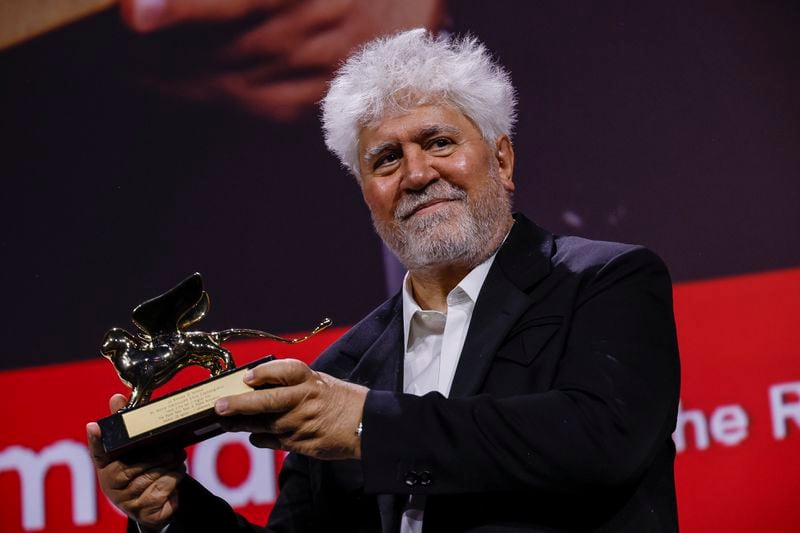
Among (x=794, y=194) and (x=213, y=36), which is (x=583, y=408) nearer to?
(x=794, y=194)

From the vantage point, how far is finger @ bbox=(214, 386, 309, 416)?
53.3 inches

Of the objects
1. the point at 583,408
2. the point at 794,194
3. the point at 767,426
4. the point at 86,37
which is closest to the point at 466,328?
the point at 583,408

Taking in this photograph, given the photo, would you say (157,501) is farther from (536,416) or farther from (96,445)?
(536,416)

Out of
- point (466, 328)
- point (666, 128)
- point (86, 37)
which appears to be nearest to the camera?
point (466, 328)

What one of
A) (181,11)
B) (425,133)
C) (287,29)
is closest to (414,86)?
(425,133)

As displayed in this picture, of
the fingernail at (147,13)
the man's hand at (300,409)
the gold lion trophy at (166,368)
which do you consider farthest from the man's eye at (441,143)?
the fingernail at (147,13)

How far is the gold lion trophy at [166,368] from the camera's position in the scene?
4.76ft

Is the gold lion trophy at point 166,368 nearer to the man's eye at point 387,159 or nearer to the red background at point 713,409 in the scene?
the man's eye at point 387,159

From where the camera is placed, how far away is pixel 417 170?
1896 millimetres

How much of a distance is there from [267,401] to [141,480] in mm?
418

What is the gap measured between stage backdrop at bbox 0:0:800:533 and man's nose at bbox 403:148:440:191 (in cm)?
100

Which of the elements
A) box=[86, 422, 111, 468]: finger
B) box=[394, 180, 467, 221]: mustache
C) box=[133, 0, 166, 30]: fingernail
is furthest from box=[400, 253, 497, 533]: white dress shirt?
box=[133, 0, 166, 30]: fingernail

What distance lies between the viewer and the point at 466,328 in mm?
1858

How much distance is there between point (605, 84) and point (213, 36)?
1252 millimetres
